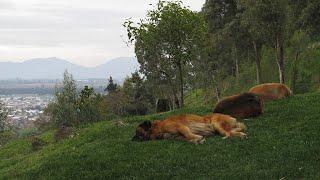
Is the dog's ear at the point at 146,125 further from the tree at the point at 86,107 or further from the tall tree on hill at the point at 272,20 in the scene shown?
the tall tree on hill at the point at 272,20

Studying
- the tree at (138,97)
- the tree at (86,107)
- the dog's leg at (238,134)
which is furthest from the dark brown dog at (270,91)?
the tree at (138,97)

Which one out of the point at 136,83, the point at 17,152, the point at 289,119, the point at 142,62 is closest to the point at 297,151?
the point at 289,119

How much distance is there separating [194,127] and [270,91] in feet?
28.5

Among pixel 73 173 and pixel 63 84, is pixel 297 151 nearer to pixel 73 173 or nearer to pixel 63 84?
pixel 73 173

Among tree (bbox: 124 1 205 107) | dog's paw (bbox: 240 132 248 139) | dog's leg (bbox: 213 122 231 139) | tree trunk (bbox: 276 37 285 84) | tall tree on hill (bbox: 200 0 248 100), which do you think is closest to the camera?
dog's paw (bbox: 240 132 248 139)

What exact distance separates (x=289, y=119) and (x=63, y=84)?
44258mm

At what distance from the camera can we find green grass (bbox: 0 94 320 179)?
492 inches

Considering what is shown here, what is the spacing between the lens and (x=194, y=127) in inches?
646

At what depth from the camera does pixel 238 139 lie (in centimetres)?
1553

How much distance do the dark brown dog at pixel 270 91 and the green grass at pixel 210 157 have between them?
4.53 m

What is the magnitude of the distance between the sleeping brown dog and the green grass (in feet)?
1.21

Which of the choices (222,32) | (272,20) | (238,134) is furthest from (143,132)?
(222,32)

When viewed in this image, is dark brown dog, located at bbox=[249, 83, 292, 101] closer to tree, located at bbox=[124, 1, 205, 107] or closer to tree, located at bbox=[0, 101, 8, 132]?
tree, located at bbox=[124, 1, 205, 107]

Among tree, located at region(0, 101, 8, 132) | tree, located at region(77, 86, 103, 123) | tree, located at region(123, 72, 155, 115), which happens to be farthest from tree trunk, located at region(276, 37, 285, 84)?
tree, located at region(123, 72, 155, 115)
